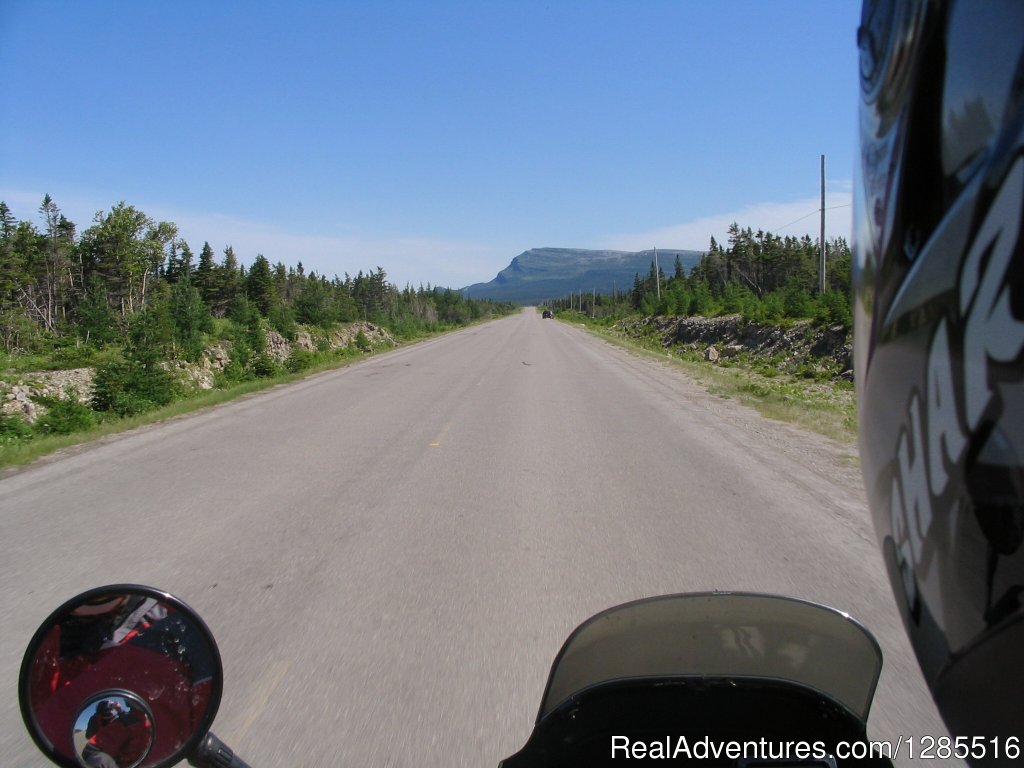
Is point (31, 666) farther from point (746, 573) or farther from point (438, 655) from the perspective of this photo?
point (746, 573)

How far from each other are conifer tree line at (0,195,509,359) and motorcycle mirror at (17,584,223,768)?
27041mm

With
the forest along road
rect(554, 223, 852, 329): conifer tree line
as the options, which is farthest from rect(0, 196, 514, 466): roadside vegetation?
rect(554, 223, 852, 329): conifer tree line

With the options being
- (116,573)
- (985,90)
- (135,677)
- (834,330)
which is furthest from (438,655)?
(834,330)

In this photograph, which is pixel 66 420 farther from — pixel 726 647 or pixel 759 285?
pixel 759 285

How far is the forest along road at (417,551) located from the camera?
10.6 ft

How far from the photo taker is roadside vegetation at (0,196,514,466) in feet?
54.3

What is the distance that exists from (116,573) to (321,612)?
1701mm

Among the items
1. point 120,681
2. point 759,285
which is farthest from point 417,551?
point 759,285

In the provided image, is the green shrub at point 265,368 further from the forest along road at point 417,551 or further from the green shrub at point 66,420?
the forest along road at point 417,551

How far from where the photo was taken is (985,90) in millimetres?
1083

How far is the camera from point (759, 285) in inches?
3297

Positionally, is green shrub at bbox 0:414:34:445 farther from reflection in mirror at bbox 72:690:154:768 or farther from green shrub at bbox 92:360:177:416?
reflection in mirror at bbox 72:690:154:768

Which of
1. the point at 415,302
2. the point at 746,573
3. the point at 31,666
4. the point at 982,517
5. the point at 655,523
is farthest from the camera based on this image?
the point at 415,302

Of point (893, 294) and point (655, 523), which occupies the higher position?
point (893, 294)
